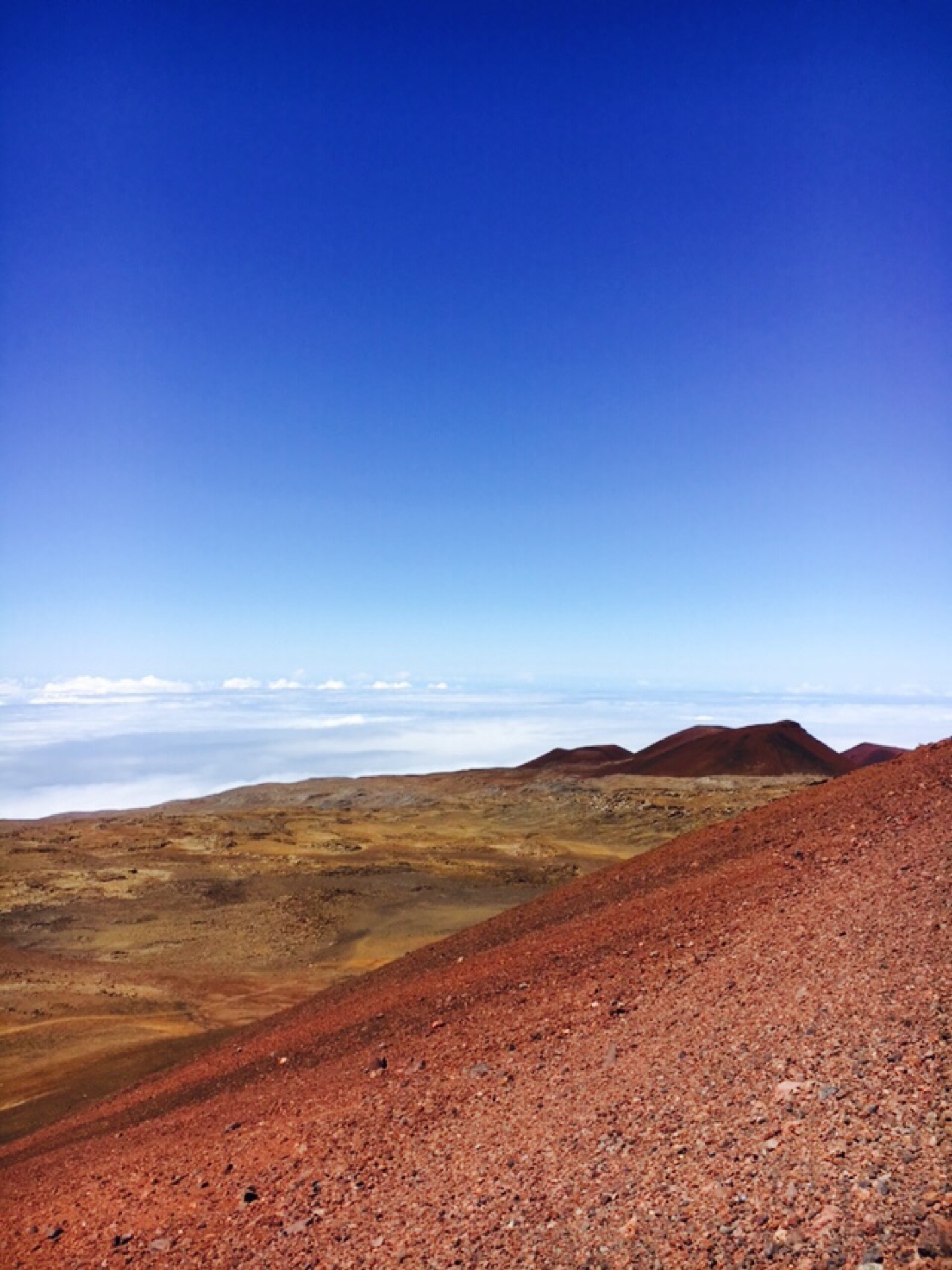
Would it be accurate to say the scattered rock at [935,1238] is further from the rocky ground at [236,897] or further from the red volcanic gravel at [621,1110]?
the rocky ground at [236,897]

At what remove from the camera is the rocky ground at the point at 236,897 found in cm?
1883

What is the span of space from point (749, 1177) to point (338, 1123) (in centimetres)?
402

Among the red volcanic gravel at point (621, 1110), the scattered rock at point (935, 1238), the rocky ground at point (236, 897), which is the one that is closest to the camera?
the scattered rock at point (935, 1238)

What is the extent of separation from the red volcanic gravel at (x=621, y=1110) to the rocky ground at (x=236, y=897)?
7355 mm

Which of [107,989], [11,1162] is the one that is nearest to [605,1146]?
[11,1162]

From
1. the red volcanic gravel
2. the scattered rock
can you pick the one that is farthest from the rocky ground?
the scattered rock

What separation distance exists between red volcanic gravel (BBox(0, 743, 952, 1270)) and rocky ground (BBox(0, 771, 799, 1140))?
290 inches

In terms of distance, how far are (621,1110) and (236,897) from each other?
29.4 m

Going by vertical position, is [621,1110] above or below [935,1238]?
below

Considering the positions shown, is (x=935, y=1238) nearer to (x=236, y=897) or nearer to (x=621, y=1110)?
(x=621, y=1110)

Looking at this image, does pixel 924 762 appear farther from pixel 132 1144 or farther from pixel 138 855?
pixel 138 855

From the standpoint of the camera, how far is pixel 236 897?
107ft

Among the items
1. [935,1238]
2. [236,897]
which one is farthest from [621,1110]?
[236,897]

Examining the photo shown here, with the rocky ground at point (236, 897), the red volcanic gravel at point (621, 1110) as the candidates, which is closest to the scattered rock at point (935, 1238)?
the red volcanic gravel at point (621, 1110)
